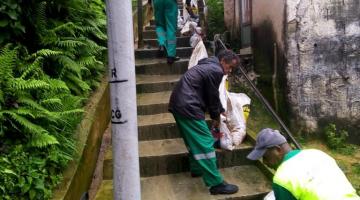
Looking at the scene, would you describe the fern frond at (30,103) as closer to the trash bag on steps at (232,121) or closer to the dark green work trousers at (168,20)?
the trash bag on steps at (232,121)

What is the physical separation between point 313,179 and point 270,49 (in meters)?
5.21

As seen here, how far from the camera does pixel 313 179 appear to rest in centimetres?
255

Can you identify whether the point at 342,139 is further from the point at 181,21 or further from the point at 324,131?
the point at 181,21

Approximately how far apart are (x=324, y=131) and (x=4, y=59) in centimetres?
521

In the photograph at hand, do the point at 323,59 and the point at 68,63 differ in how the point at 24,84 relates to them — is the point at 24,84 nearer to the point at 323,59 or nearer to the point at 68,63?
the point at 68,63

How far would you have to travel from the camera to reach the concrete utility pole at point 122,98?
8.72 feet

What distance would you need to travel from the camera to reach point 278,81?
23.7 ft

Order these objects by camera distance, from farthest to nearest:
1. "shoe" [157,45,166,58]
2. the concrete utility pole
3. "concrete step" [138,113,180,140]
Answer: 1. "shoe" [157,45,166,58]
2. "concrete step" [138,113,180,140]
3. the concrete utility pole

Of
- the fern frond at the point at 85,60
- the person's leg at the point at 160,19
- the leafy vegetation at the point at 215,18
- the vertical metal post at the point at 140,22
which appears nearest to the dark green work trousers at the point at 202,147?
the fern frond at the point at 85,60

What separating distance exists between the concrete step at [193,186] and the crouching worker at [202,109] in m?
0.16

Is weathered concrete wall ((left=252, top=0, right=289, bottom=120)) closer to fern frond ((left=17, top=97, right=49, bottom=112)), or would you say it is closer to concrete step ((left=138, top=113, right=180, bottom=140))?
concrete step ((left=138, top=113, right=180, bottom=140))

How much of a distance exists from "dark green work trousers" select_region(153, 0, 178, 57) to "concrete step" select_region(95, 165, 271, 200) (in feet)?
10.2

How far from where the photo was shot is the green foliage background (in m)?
3.79

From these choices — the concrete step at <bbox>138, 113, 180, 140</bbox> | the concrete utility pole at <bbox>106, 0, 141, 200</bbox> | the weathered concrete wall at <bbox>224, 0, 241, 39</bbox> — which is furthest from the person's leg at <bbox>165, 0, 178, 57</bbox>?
the concrete utility pole at <bbox>106, 0, 141, 200</bbox>
